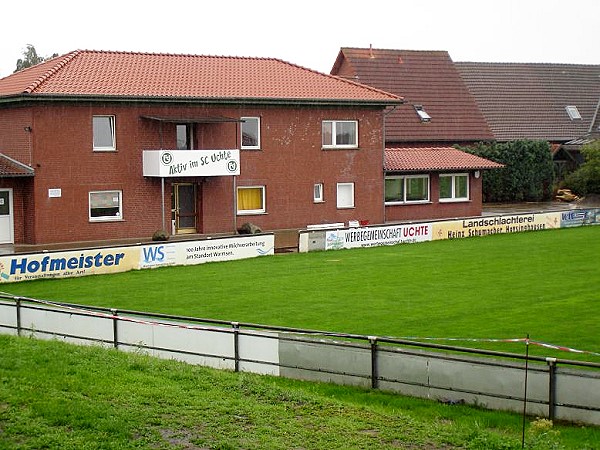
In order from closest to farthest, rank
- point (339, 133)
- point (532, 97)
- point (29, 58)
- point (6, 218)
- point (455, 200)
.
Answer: point (6, 218) < point (339, 133) < point (455, 200) < point (532, 97) < point (29, 58)

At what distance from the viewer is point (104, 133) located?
41.2 m

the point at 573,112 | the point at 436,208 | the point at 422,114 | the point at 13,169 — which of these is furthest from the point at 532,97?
the point at 13,169

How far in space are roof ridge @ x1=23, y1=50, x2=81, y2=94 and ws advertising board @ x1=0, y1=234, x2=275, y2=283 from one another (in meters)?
9.30

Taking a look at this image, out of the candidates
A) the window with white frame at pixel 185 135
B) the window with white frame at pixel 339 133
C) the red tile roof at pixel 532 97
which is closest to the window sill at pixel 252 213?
the window with white frame at pixel 185 135

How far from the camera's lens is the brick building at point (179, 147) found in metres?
39.7

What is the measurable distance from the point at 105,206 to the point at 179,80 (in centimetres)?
627

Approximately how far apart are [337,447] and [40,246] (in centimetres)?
2833

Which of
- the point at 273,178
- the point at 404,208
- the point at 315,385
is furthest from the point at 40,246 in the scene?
the point at 315,385

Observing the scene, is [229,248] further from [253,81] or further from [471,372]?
[471,372]

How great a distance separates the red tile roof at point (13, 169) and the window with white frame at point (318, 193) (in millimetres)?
12652

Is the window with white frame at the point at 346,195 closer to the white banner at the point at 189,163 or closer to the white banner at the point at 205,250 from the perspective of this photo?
the white banner at the point at 189,163

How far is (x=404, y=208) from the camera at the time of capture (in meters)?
50.1

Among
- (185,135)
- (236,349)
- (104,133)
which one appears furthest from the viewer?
(185,135)

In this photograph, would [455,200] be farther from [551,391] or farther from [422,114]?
[551,391]
